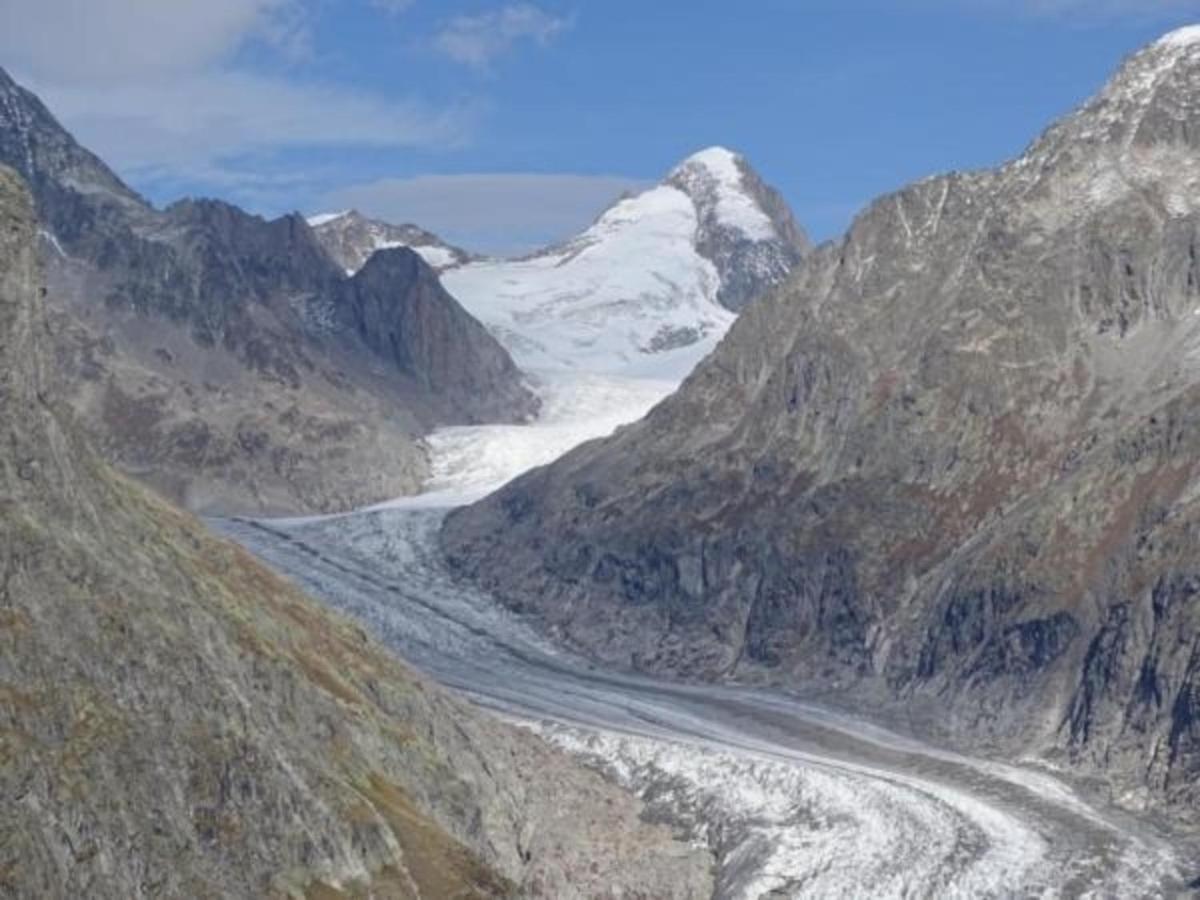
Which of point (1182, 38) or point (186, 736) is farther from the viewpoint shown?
point (1182, 38)

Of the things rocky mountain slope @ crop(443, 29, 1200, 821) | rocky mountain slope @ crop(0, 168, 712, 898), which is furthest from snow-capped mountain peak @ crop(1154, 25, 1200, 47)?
rocky mountain slope @ crop(0, 168, 712, 898)

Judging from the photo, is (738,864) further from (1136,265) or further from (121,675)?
(1136,265)

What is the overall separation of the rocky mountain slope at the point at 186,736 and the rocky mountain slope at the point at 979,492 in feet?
109

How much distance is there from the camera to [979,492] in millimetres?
159125

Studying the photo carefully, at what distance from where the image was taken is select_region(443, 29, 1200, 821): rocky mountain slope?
132 m

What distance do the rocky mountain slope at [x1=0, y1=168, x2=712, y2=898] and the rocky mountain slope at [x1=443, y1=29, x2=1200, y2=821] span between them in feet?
109

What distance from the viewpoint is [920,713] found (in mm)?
139875

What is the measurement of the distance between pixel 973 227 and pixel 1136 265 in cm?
1850

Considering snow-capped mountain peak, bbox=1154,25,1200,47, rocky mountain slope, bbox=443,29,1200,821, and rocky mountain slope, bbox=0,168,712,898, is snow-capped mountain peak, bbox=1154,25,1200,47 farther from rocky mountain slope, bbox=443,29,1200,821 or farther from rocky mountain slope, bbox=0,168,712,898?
rocky mountain slope, bbox=0,168,712,898

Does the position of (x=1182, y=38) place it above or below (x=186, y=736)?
above

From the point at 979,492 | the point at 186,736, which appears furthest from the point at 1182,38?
the point at 186,736

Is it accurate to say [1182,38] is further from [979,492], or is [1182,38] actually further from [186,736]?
[186,736]

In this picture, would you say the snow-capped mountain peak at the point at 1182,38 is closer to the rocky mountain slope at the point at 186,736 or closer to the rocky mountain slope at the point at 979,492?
the rocky mountain slope at the point at 979,492

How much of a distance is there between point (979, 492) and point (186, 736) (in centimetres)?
8693
